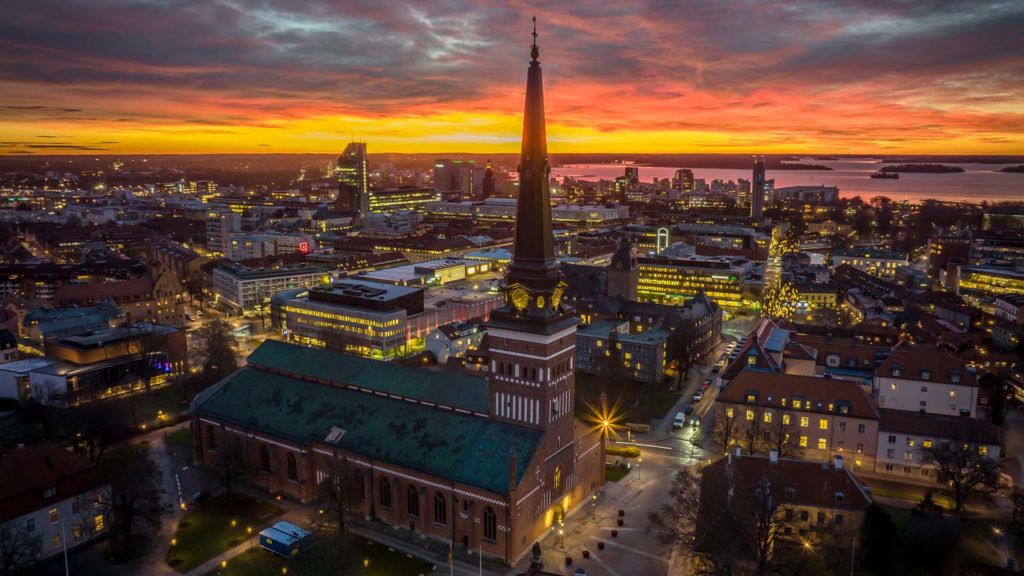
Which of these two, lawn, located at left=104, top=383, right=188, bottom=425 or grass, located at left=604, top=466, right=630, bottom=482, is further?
lawn, located at left=104, top=383, right=188, bottom=425

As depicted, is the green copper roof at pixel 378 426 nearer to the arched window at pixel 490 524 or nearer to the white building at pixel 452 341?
the arched window at pixel 490 524

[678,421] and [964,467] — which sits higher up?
[964,467]

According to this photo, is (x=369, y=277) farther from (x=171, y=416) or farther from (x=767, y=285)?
(x=767, y=285)

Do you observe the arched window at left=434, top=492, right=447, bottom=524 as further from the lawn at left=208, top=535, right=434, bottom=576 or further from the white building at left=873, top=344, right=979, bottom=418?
the white building at left=873, top=344, right=979, bottom=418

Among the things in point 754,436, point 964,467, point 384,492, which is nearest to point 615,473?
point 754,436

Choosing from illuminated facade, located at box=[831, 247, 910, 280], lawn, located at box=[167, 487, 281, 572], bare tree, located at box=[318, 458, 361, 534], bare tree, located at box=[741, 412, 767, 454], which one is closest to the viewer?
lawn, located at box=[167, 487, 281, 572]

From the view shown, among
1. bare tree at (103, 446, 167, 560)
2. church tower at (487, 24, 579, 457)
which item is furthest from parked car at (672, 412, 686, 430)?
bare tree at (103, 446, 167, 560)

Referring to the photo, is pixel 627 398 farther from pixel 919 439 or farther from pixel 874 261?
pixel 874 261
